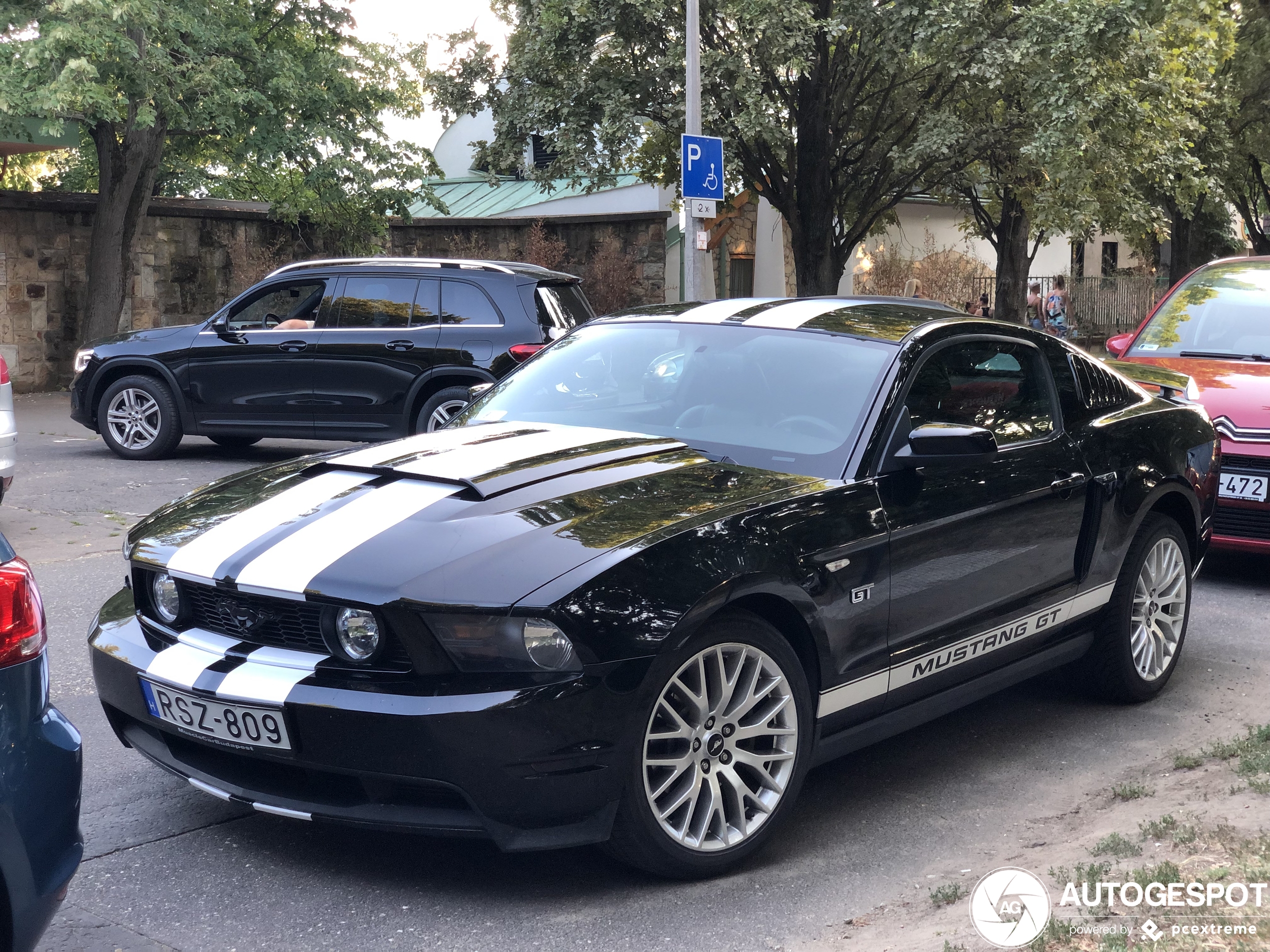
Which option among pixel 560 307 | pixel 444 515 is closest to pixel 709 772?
pixel 444 515

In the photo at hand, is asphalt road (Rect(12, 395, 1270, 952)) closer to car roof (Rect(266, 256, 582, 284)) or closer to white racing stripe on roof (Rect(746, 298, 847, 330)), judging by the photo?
white racing stripe on roof (Rect(746, 298, 847, 330))

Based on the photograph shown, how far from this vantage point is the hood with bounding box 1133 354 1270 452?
7234 millimetres

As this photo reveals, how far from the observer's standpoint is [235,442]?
44.6ft

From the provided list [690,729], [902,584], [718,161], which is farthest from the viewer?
[718,161]

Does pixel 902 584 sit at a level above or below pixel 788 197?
below

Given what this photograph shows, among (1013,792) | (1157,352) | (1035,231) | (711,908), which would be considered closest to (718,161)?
(1157,352)

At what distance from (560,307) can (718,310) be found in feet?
22.3

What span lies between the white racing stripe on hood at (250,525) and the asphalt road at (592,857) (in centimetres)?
83

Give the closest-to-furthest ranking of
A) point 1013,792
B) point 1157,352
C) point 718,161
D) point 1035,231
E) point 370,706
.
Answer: point 370,706, point 1013,792, point 1157,352, point 718,161, point 1035,231

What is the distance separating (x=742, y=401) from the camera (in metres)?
4.48

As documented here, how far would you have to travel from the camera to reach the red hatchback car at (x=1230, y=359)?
7.15 meters

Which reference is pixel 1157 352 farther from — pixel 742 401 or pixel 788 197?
pixel 788 197

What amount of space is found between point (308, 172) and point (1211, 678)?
1662 centimetres

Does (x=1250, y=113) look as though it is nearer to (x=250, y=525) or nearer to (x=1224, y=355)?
(x=1224, y=355)
